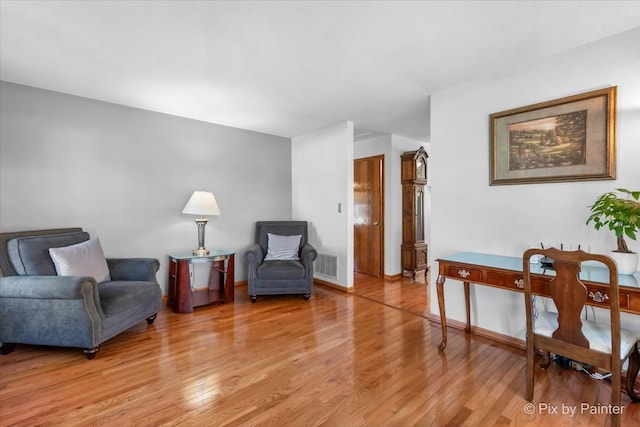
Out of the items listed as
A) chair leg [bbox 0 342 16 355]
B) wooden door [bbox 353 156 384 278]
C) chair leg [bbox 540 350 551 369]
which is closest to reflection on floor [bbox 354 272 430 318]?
wooden door [bbox 353 156 384 278]

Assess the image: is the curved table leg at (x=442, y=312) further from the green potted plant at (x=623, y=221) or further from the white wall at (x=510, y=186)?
the green potted plant at (x=623, y=221)

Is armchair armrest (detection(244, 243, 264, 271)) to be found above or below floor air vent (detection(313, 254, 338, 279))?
above

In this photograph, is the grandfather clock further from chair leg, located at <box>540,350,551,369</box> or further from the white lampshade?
the white lampshade

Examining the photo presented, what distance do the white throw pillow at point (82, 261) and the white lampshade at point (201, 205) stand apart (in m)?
0.95

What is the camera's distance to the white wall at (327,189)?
13.3ft

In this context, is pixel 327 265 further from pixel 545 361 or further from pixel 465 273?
pixel 545 361

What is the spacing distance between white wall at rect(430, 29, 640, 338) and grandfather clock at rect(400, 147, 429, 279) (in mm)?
1687

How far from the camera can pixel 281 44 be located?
2.16 metres

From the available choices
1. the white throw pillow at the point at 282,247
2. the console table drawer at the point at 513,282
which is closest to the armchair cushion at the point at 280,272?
the white throw pillow at the point at 282,247

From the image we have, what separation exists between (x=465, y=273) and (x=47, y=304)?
10.4ft

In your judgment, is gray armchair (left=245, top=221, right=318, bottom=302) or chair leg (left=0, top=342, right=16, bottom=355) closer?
chair leg (left=0, top=342, right=16, bottom=355)

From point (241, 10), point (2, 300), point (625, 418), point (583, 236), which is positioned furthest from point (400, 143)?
point (2, 300)

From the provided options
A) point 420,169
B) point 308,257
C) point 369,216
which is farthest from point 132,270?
point 420,169

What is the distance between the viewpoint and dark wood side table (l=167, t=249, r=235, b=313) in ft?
10.6
